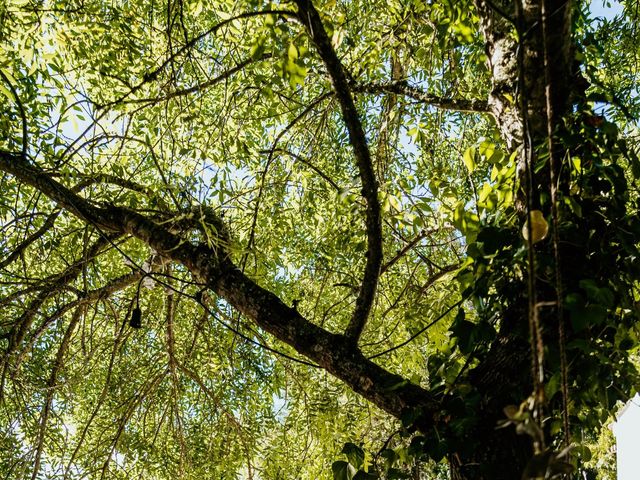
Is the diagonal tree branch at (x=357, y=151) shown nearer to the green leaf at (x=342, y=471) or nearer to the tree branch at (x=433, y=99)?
the green leaf at (x=342, y=471)

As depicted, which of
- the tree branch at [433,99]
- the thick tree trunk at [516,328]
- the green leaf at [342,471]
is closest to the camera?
the thick tree trunk at [516,328]

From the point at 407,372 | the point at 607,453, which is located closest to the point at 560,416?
the point at 407,372

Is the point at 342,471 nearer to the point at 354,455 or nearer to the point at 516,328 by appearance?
the point at 354,455

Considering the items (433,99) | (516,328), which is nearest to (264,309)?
(516,328)

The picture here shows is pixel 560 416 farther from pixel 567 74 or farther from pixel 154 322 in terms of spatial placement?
pixel 154 322

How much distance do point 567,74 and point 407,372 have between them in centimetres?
225

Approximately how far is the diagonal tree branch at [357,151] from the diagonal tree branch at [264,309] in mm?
100

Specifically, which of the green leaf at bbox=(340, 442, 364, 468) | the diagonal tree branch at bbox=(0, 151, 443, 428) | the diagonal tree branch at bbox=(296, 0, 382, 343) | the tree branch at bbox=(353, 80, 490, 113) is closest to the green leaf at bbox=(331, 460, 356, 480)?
the green leaf at bbox=(340, 442, 364, 468)

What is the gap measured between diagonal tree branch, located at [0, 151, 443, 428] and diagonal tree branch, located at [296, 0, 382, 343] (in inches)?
3.9

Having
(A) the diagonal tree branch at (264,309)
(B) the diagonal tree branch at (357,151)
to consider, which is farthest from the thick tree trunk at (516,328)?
(B) the diagonal tree branch at (357,151)

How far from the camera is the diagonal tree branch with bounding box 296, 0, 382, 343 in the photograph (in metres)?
1.78

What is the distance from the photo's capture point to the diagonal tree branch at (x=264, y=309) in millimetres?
1883

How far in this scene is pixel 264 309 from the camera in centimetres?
214

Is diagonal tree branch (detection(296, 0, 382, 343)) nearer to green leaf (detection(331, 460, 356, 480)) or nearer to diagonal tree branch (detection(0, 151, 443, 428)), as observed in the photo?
diagonal tree branch (detection(0, 151, 443, 428))
